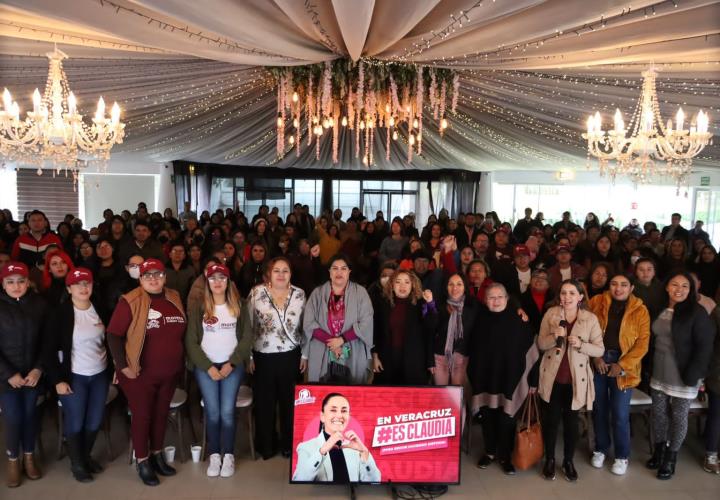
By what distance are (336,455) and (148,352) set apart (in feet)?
4.43

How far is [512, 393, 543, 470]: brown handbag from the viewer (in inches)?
139

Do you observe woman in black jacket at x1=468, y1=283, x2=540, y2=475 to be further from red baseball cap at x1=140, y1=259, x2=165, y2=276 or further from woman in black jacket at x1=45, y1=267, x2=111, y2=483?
woman in black jacket at x1=45, y1=267, x2=111, y2=483

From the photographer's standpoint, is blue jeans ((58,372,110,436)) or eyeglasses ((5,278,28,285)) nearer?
eyeglasses ((5,278,28,285))

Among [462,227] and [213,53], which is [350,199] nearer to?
[462,227]

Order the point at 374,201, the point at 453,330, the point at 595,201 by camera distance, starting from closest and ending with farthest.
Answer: the point at 453,330
the point at 595,201
the point at 374,201

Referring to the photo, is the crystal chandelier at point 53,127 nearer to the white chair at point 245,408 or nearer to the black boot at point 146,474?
the white chair at point 245,408

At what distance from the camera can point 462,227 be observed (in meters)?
8.21

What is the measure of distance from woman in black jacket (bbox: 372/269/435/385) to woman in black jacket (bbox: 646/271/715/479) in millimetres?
1596

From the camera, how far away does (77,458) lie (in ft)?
11.1

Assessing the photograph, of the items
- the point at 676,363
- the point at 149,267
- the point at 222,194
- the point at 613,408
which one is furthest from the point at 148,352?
the point at 222,194

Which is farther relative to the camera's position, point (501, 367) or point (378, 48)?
point (378, 48)

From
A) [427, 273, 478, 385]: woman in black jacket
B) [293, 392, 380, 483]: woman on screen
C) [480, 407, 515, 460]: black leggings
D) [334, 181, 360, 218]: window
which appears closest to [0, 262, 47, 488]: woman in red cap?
[293, 392, 380, 483]: woman on screen

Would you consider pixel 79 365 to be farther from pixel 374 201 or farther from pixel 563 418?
pixel 374 201

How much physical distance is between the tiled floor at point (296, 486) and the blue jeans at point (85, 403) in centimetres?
36
